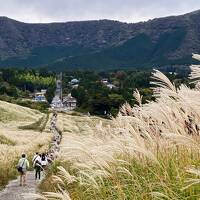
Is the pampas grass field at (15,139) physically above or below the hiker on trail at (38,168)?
below

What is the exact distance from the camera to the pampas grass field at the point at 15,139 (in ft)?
101

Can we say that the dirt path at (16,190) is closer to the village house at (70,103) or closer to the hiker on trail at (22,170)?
the hiker on trail at (22,170)

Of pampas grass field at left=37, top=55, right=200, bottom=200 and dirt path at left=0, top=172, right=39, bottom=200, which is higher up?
pampas grass field at left=37, top=55, right=200, bottom=200

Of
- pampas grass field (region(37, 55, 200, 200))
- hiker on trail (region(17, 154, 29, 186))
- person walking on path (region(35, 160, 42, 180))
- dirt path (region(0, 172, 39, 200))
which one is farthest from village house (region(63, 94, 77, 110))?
pampas grass field (region(37, 55, 200, 200))

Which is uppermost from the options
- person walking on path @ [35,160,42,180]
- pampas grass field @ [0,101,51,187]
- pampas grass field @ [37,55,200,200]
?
pampas grass field @ [37,55,200,200]

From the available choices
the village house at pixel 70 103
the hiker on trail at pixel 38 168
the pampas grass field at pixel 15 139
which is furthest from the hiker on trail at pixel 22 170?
the village house at pixel 70 103

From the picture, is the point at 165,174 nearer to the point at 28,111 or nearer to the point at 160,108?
the point at 160,108

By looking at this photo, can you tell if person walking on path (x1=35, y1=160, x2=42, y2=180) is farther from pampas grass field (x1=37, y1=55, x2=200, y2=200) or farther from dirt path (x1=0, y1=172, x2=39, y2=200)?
pampas grass field (x1=37, y1=55, x2=200, y2=200)

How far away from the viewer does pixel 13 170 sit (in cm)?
3133

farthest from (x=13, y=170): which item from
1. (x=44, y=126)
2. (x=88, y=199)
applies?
(x=44, y=126)

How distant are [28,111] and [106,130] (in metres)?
93.3

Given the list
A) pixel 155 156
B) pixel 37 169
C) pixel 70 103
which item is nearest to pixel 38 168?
pixel 37 169

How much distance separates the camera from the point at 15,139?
56812 millimetres

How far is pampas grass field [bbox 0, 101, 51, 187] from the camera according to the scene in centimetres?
3089
